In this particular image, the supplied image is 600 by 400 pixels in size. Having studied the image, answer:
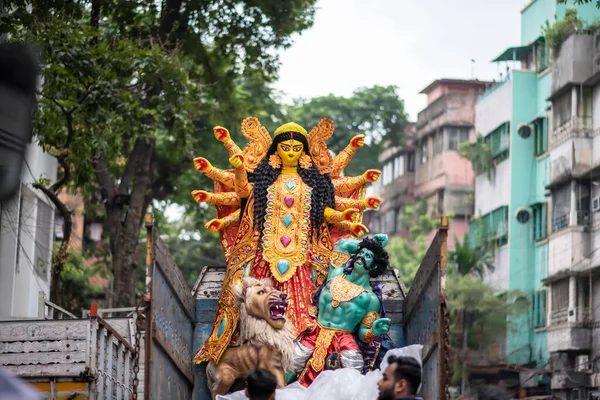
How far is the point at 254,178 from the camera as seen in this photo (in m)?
8.80

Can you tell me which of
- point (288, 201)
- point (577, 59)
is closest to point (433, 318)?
point (288, 201)

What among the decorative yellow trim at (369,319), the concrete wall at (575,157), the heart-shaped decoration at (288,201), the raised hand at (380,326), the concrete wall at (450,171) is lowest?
the raised hand at (380,326)

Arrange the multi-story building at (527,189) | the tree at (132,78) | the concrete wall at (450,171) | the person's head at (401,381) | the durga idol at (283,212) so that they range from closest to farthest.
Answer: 1. the person's head at (401,381)
2. the durga idol at (283,212)
3. the tree at (132,78)
4. the multi-story building at (527,189)
5. the concrete wall at (450,171)

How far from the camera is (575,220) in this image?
28.7m

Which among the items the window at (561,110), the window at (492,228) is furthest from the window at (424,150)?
the window at (561,110)

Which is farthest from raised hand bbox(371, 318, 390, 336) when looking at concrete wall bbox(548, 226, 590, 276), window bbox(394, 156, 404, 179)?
window bbox(394, 156, 404, 179)

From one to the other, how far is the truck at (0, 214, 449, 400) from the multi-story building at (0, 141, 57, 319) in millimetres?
7223

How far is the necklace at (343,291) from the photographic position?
7871 millimetres

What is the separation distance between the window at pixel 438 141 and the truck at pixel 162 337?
3085 centimetres

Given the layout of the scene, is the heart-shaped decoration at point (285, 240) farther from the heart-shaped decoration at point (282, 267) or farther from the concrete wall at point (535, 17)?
the concrete wall at point (535, 17)

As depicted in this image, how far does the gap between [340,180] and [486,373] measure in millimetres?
23592

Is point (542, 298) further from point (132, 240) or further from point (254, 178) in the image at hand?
point (254, 178)

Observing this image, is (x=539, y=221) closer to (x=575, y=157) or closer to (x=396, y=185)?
(x=575, y=157)

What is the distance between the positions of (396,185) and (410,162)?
1570mm
